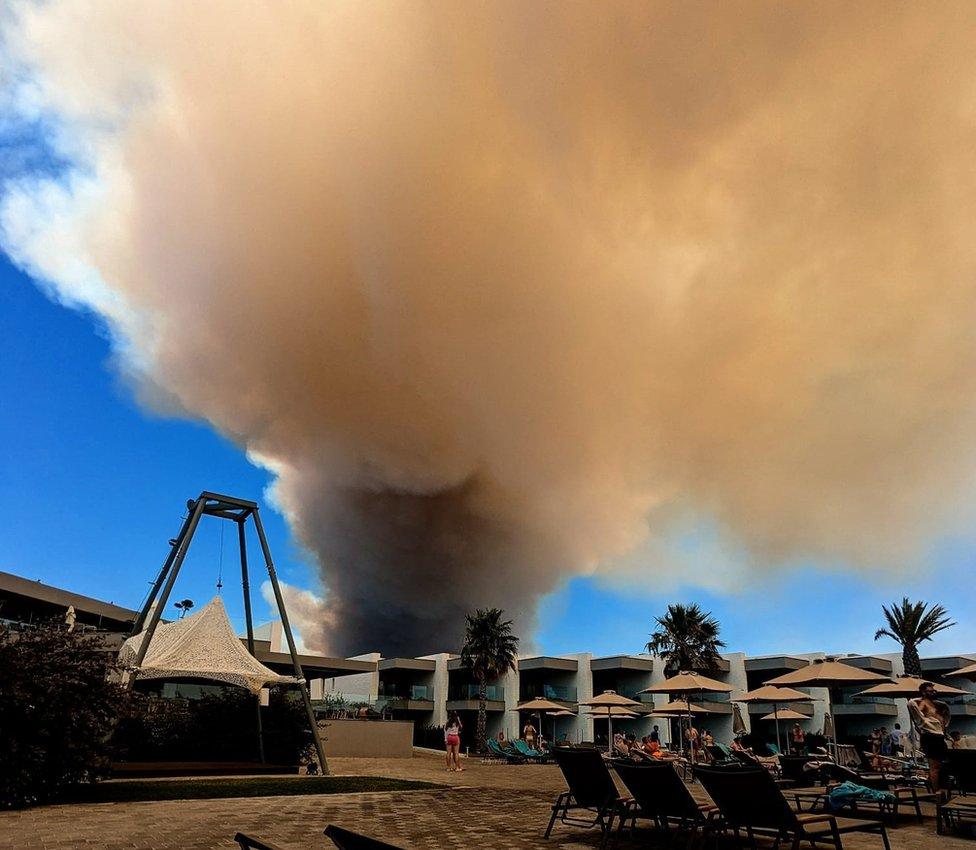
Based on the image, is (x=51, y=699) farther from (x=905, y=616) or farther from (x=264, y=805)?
(x=905, y=616)

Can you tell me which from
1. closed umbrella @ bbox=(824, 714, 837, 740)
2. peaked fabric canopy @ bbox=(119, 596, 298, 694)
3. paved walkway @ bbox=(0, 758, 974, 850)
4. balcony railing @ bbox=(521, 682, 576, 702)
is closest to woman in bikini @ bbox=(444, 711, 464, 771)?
peaked fabric canopy @ bbox=(119, 596, 298, 694)

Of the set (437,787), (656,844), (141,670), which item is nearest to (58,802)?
(141,670)

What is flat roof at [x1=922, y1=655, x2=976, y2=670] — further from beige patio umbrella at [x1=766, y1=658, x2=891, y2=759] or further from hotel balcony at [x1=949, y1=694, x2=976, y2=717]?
beige patio umbrella at [x1=766, y1=658, x2=891, y2=759]

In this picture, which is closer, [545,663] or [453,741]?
[453,741]

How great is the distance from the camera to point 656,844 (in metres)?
8.09

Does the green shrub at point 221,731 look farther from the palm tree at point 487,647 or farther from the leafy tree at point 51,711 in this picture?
the palm tree at point 487,647

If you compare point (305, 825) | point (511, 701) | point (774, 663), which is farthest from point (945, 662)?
point (305, 825)

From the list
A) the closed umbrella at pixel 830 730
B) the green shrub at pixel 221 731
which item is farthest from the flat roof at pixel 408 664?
the closed umbrella at pixel 830 730

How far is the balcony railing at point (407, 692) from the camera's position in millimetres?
50625

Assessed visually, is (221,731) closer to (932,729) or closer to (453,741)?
(453,741)

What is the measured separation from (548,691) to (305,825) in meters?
41.8

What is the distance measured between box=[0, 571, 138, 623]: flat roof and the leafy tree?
52.6 feet

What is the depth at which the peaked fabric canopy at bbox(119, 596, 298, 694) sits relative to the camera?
49.7 ft

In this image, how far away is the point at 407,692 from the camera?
2055 inches
